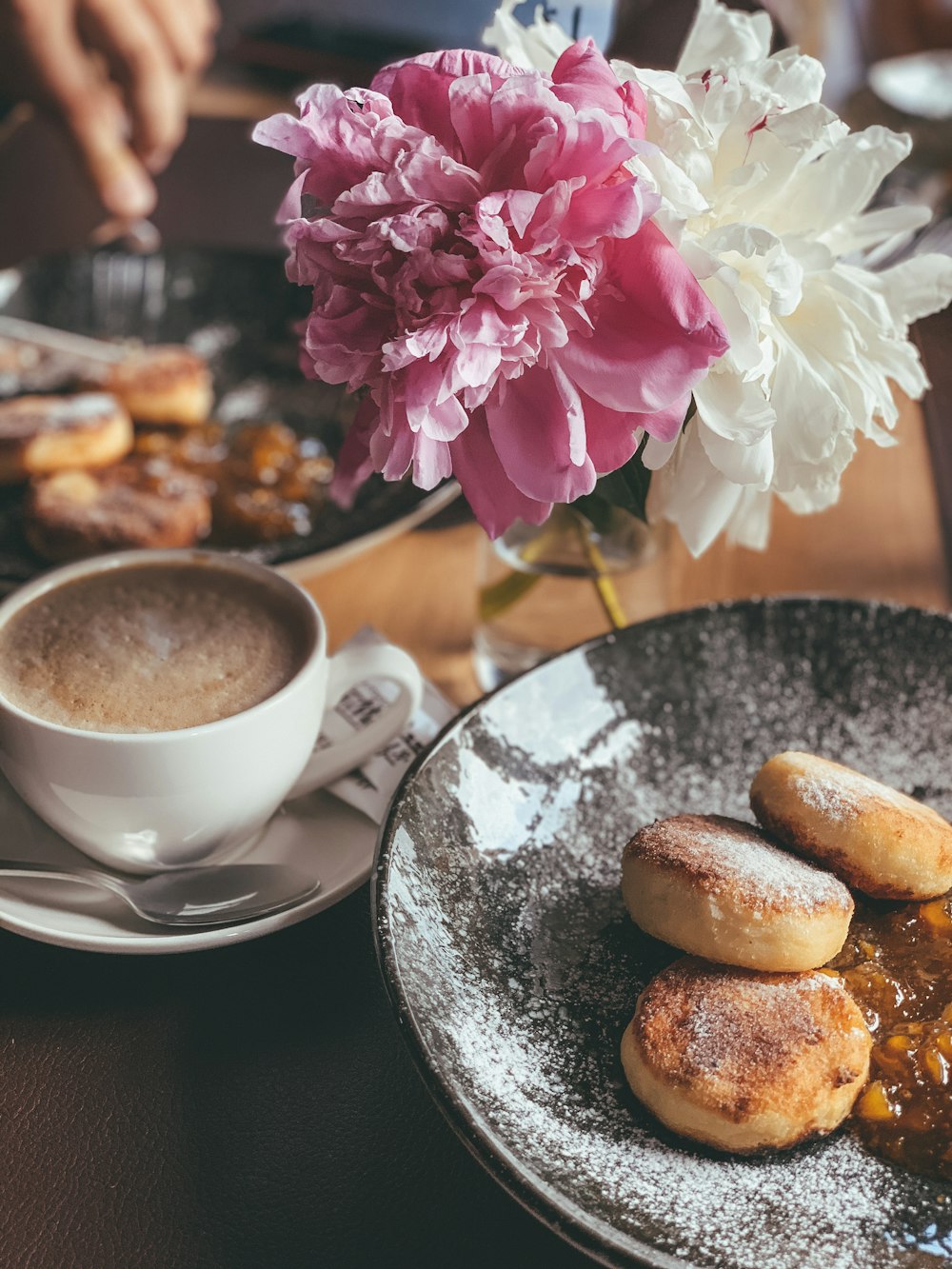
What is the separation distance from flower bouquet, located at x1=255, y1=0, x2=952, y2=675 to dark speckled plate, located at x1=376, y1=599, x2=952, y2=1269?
0.18 meters

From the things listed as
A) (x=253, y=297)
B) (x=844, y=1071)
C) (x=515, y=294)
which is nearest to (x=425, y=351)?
(x=515, y=294)

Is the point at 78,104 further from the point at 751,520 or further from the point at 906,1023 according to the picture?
the point at 906,1023

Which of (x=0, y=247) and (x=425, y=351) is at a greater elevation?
(x=425, y=351)

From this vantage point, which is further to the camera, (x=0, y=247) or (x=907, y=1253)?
(x=0, y=247)

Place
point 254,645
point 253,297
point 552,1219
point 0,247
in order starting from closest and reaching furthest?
point 552,1219 → point 254,645 → point 253,297 → point 0,247

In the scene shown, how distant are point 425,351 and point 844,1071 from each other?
36 centimetres

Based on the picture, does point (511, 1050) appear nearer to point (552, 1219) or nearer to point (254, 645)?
point (552, 1219)

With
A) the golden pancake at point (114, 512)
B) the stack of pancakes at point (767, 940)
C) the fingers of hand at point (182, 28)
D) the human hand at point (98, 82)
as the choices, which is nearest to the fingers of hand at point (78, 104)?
the human hand at point (98, 82)

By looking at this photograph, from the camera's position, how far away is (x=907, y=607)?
0.77m

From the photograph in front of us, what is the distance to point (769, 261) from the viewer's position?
0.53 m

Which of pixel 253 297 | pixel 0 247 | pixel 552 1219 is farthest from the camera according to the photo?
pixel 0 247

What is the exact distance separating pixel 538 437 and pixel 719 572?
527mm

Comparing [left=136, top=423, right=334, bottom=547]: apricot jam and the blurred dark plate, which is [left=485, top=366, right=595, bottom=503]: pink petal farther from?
the blurred dark plate

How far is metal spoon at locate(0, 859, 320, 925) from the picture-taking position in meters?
0.63
